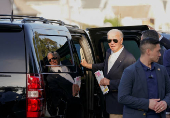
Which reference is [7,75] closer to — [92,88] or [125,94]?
[125,94]

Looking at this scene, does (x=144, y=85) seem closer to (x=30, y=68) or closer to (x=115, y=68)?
(x=30, y=68)

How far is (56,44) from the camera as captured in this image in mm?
5891

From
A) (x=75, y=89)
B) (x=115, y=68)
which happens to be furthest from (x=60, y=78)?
(x=115, y=68)

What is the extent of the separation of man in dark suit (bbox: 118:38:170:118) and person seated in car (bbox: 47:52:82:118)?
137 centimetres

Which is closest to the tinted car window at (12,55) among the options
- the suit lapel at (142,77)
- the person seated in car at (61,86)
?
the person seated in car at (61,86)

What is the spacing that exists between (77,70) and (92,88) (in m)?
0.85

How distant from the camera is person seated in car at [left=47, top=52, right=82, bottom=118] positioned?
564cm

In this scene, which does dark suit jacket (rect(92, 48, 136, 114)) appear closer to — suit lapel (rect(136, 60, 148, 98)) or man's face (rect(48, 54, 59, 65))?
man's face (rect(48, 54, 59, 65))

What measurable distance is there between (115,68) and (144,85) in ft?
6.33

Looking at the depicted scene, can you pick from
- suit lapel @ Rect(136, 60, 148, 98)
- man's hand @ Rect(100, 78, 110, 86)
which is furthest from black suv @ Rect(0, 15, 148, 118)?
suit lapel @ Rect(136, 60, 148, 98)

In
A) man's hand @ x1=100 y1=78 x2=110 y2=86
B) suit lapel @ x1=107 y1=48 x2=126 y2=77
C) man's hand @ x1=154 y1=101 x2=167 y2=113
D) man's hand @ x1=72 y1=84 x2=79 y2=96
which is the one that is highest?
suit lapel @ x1=107 y1=48 x2=126 y2=77

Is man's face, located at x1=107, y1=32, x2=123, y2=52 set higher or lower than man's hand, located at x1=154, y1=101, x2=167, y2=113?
higher

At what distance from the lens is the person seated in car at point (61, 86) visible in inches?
222

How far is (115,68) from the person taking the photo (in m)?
6.34
